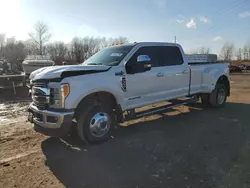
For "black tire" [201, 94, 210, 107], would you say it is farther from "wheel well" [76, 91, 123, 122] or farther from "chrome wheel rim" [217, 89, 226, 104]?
"wheel well" [76, 91, 123, 122]

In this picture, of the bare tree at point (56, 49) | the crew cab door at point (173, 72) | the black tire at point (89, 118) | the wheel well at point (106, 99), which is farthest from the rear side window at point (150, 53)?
the bare tree at point (56, 49)

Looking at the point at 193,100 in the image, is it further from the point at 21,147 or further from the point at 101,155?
the point at 21,147

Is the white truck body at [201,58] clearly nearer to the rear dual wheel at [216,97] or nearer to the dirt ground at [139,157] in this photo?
the rear dual wheel at [216,97]

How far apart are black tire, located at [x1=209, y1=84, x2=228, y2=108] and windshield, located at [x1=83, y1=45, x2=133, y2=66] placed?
402 centimetres

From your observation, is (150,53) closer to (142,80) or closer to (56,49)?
(142,80)

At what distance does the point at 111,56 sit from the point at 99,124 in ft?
5.79

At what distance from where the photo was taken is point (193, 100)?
7.48 meters

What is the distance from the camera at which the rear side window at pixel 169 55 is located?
627cm

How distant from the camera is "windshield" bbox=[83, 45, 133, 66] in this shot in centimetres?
536

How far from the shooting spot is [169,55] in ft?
21.4

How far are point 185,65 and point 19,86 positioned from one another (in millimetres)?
10799

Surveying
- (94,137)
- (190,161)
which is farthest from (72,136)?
(190,161)

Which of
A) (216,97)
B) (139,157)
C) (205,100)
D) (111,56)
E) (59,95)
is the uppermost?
(111,56)

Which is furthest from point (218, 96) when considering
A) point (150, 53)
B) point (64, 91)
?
point (64, 91)
